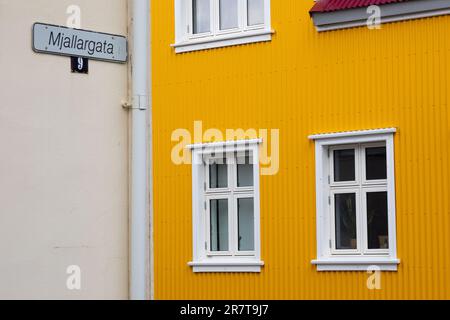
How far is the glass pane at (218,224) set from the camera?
17828mm

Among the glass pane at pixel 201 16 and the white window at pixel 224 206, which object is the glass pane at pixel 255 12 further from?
the white window at pixel 224 206

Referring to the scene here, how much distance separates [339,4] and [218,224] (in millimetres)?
4305

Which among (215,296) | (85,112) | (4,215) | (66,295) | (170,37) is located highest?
(170,37)

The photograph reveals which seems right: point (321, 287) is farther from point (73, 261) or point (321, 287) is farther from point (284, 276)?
point (73, 261)

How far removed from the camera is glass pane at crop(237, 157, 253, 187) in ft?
57.2

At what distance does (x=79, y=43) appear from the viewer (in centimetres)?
411

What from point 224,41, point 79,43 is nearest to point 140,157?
point 79,43

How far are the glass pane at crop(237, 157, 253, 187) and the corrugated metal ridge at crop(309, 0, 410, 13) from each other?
2.76 meters

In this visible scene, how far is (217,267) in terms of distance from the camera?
57.2ft

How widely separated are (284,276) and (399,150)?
9.25ft

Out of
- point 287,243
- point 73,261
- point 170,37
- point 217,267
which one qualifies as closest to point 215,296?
point 217,267

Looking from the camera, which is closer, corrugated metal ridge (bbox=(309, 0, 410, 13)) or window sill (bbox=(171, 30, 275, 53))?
corrugated metal ridge (bbox=(309, 0, 410, 13))

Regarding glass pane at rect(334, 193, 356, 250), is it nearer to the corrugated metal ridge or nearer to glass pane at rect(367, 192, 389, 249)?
glass pane at rect(367, 192, 389, 249)

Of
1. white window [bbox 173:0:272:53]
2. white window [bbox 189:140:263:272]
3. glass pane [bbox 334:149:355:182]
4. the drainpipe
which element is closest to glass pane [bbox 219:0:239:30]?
white window [bbox 173:0:272:53]
